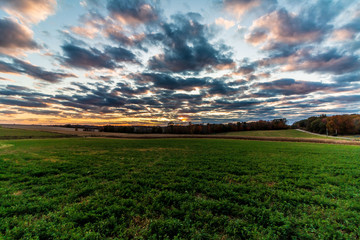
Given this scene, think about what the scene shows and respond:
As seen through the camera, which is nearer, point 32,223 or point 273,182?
point 32,223

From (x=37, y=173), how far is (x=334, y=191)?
57.3ft

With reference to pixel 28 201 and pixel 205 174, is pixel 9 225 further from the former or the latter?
pixel 205 174

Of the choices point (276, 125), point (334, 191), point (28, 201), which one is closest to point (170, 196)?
point (28, 201)

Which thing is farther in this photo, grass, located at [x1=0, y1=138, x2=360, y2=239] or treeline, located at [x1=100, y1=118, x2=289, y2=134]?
treeline, located at [x1=100, y1=118, x2=289, y2=134]

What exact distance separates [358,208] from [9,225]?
12.2m

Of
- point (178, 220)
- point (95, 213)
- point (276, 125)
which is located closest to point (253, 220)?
point (178, 220)

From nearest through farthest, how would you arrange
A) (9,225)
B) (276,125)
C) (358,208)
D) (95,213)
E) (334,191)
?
(9,225) → (95,213) → (358,208) → (334,191) → (276,125)

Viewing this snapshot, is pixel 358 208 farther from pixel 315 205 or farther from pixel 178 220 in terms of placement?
pixel 178 220

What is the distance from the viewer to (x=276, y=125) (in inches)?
4419

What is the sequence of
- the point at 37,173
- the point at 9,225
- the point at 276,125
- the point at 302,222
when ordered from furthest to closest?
the point at 276,125 < the point at 37,173 < the point at 302,222 < the point at 9,225

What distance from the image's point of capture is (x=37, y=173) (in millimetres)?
9484

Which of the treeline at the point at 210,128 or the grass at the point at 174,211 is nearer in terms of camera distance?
the grass at the point at 174,211

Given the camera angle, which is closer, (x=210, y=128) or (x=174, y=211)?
(x=174, y=211)

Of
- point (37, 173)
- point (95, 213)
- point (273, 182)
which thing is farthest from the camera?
point (37, 173)
